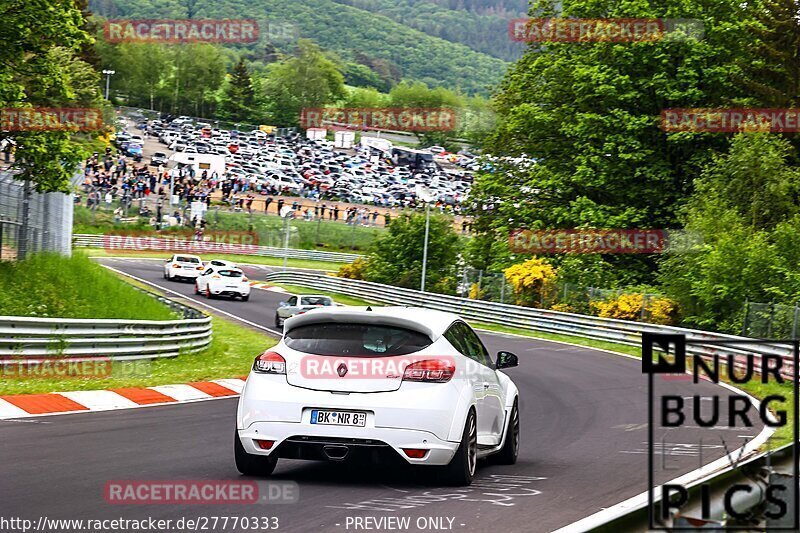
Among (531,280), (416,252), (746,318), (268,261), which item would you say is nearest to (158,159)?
(268,261)

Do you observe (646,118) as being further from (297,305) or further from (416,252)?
(297,305)

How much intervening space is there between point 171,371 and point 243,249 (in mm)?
59213

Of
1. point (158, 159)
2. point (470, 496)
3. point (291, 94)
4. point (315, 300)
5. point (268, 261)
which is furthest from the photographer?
point (291, 94)

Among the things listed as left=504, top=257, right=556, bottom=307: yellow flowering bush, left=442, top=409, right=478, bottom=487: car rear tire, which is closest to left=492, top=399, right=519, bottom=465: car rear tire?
left=442, top=409, right=478, bottom=487: car rear tire

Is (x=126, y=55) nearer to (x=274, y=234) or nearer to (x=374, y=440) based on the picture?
(x=274, y=234)

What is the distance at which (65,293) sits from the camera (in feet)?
83.1

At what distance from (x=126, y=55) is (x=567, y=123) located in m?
149

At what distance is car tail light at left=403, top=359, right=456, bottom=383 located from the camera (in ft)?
30.2

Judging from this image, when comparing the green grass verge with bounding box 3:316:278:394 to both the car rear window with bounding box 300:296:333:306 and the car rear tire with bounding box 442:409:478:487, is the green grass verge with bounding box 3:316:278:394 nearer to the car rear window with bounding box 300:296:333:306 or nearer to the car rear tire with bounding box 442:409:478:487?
the car rear window with bounding box 300:296:333:306

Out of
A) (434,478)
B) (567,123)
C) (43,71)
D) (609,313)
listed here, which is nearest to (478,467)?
(434,478)

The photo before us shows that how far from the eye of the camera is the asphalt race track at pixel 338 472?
25.5ft

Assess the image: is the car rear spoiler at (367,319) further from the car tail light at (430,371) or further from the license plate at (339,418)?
the license plate at (339,418)

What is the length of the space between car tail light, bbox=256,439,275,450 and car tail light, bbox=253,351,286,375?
1.82 feet

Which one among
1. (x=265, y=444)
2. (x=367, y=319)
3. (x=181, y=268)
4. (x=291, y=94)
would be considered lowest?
(x=181, y=268)
